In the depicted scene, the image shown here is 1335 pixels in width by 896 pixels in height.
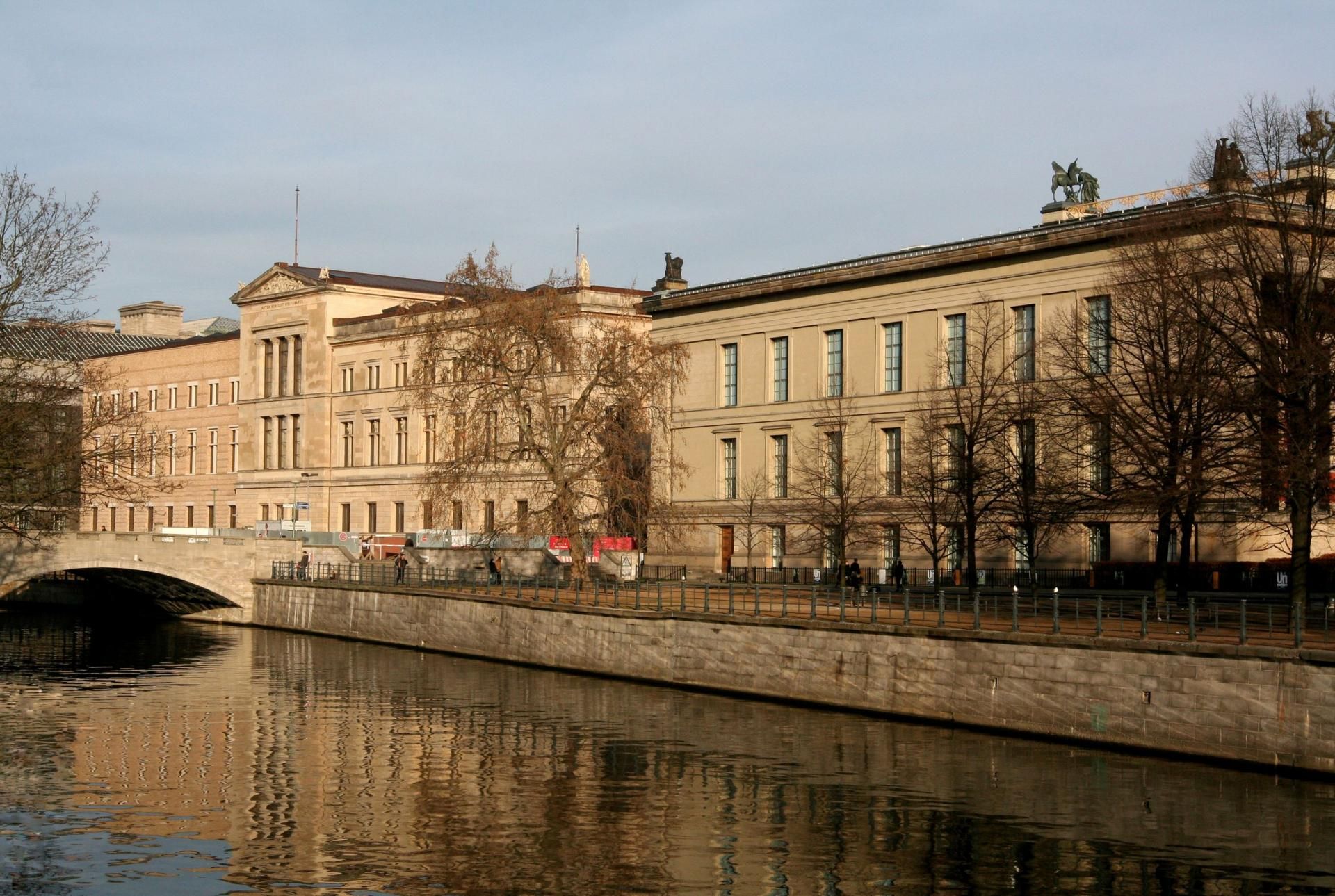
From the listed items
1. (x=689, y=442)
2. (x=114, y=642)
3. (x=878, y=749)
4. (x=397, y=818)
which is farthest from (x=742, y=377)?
(x=397, y=818)

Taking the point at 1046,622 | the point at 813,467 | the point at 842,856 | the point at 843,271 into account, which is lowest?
the point at 842,856

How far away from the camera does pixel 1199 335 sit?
42188 mm

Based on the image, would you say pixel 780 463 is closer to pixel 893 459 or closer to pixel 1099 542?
pixel 893 459

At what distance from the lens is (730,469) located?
2936 inches

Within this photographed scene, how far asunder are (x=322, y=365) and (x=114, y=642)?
37.8 metres

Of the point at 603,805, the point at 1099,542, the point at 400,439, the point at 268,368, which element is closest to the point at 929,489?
the point at 1099,542

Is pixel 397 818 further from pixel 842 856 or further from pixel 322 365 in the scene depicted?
pixel 322 365

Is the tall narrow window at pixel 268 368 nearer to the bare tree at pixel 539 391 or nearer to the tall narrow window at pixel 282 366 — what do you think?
the tall narrow window at pixel 282 366

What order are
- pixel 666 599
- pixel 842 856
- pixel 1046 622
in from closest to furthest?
pixel 842 856 < pixel 1046 622 < pixel 666 599

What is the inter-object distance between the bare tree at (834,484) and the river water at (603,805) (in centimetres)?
1974

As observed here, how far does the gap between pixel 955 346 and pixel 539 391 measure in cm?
1516

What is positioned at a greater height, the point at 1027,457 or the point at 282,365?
A: the point at 282,365

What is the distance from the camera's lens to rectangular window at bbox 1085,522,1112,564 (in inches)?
2388

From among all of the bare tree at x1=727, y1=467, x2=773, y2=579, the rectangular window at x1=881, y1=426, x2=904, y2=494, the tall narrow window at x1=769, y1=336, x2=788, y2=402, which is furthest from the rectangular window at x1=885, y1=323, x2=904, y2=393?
the bare tree at x1=727, y1=467, x2=773, y2=579
